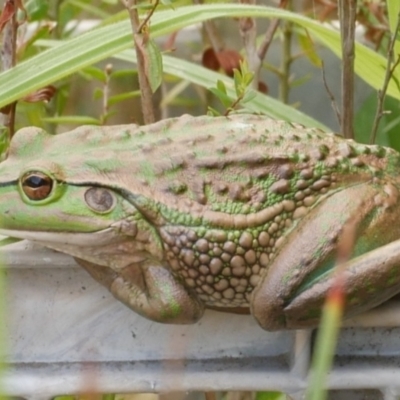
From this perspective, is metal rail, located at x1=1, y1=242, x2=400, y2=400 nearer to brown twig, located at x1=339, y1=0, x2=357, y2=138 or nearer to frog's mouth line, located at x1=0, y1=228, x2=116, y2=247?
frog's mouth line, located at x1=0, y1=228, x2=116, y2=247

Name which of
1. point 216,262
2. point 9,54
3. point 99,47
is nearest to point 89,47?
point 99,47

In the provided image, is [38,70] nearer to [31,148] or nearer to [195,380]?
[31,148]

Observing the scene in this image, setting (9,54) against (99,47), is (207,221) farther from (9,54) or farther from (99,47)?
(9,54)

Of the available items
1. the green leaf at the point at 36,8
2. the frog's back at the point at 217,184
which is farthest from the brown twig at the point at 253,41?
the frog's back at the point at 217,184

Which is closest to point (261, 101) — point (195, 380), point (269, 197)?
point (269, 197)

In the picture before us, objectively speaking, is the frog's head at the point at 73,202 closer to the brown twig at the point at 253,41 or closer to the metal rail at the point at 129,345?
the metal rail at the point at 129,345

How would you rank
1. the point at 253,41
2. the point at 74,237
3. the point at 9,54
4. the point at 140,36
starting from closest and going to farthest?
the point at 74,237 < the point at 140,36 < the point at 9,54 < the point at 253,41
